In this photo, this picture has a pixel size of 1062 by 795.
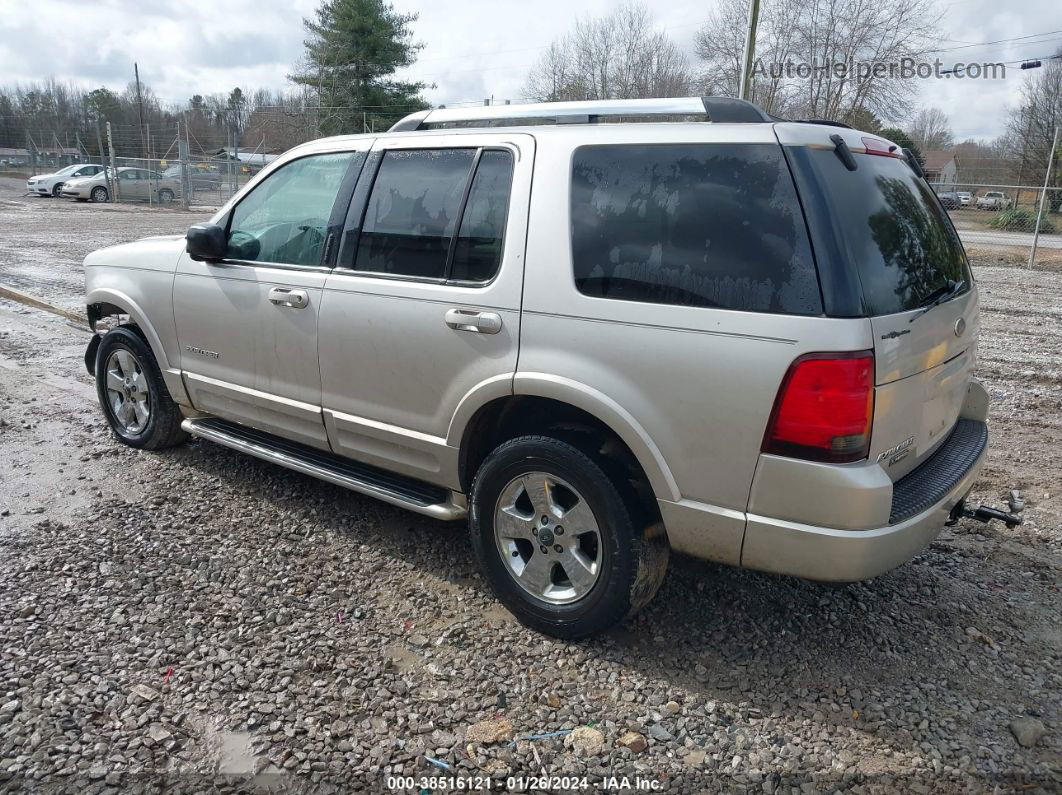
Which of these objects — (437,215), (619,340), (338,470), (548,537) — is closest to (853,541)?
(619,340)

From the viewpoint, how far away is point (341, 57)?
37.0 metres

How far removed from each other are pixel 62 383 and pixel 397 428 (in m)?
4.55

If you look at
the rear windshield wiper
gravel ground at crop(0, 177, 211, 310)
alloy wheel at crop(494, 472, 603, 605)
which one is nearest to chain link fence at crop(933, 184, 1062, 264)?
the rear windshield wiper

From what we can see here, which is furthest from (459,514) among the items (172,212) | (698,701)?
(172,212)

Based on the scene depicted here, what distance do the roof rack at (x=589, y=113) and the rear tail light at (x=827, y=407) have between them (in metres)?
0.97

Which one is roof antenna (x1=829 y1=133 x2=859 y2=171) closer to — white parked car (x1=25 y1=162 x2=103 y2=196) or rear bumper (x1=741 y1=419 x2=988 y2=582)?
rear bumper (x1=741 y1=419 x2=988 y2=582)

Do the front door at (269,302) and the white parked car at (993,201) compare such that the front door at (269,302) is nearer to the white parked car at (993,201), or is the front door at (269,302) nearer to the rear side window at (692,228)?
the rear side window at (692,228)

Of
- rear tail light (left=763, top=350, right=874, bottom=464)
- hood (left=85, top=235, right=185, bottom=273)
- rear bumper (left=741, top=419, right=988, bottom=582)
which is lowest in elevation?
rear bumper (left=741, top=419, right=988, bottom=582)

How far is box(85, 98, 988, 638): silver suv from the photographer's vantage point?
8.54ft

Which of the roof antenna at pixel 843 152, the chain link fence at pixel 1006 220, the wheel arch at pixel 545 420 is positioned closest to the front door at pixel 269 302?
the wheel arch at pixel 545 420

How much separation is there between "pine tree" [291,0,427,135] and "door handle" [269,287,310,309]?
34.7m

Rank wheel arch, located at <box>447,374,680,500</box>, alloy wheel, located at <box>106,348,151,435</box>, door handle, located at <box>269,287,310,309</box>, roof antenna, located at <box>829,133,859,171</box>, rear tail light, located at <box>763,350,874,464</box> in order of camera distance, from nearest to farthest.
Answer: rear tail light, located at <box>763,350,874,464</box> < roof antenna, located at <box>829,133,859,171</box> < wheel arch, located at <box>447,374,680,500</box> < door handle, located at <box>269,287,310,309</box> < alloy wheel, located at <box>106,348,151,435</box>

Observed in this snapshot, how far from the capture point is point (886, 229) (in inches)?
112

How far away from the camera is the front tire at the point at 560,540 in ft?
9.75
